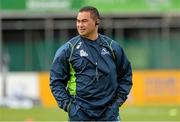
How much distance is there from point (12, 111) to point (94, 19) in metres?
17.0

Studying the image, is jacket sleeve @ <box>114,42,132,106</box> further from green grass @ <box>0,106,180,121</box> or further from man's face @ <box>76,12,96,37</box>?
green grass @ <box>0,106,180,121</box>

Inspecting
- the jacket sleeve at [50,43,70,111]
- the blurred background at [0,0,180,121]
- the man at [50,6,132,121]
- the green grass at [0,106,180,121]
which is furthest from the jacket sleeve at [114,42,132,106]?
the blurred background at [0,0,180,121]

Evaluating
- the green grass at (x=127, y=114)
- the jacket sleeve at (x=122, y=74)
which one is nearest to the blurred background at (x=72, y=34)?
the green grass at (x=127, y=114)

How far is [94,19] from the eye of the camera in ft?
26.9

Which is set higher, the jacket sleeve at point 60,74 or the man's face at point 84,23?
the man's face at point 84,23

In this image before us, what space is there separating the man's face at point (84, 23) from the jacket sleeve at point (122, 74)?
37cm

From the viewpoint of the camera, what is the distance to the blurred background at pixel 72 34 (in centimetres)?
2856

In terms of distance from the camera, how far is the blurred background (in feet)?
93.7

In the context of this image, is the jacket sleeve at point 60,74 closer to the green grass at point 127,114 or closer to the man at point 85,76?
the man at point 85,76

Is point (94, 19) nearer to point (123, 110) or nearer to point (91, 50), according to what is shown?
point (91, 50)

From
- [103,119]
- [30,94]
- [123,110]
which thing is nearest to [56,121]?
[123,110]

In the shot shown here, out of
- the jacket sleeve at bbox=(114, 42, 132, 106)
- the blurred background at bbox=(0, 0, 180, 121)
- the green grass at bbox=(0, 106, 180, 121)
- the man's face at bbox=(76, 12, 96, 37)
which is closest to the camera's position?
the man's face at bbox=(76, 12, 96, 37)

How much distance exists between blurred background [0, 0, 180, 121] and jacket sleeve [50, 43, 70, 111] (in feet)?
60.8

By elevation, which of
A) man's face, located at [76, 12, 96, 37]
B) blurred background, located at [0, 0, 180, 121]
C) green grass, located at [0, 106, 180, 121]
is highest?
man's face, located at [76, 12, 96, 37]
